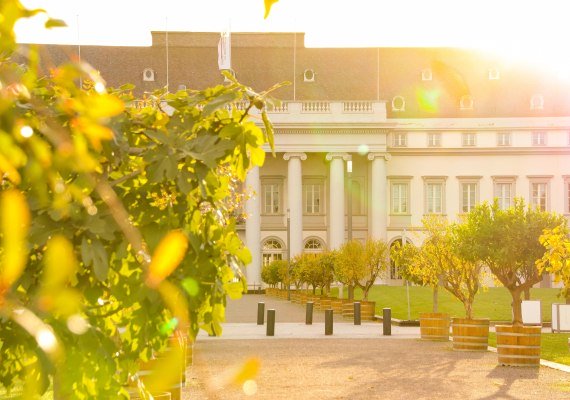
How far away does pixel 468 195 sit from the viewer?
9131 cm

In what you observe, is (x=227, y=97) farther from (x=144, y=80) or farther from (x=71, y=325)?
(x=144, y=80)

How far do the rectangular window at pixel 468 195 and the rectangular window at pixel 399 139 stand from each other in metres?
5.87

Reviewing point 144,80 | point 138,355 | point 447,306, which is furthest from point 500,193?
point 138,355

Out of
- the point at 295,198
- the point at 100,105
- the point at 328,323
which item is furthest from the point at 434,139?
the point at 100,105

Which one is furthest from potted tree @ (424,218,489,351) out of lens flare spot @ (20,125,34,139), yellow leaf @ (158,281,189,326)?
lens flare spot @ (20,125,34,139)

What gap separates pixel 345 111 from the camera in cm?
8738

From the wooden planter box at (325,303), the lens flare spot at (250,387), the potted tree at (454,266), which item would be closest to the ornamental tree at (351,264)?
the wooden planter box at (325,303)

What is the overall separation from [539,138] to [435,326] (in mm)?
63772

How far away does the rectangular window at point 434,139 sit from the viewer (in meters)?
90.1

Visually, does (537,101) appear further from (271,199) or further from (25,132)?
(25,132)

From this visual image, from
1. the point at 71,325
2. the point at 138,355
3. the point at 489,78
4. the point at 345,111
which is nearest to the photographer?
the point at 71,325

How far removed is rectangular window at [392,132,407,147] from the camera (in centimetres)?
9025

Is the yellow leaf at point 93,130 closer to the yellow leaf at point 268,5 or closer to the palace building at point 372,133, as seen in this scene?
the yellow leaf at point 268,5

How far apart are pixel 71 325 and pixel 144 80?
88.4 meters
